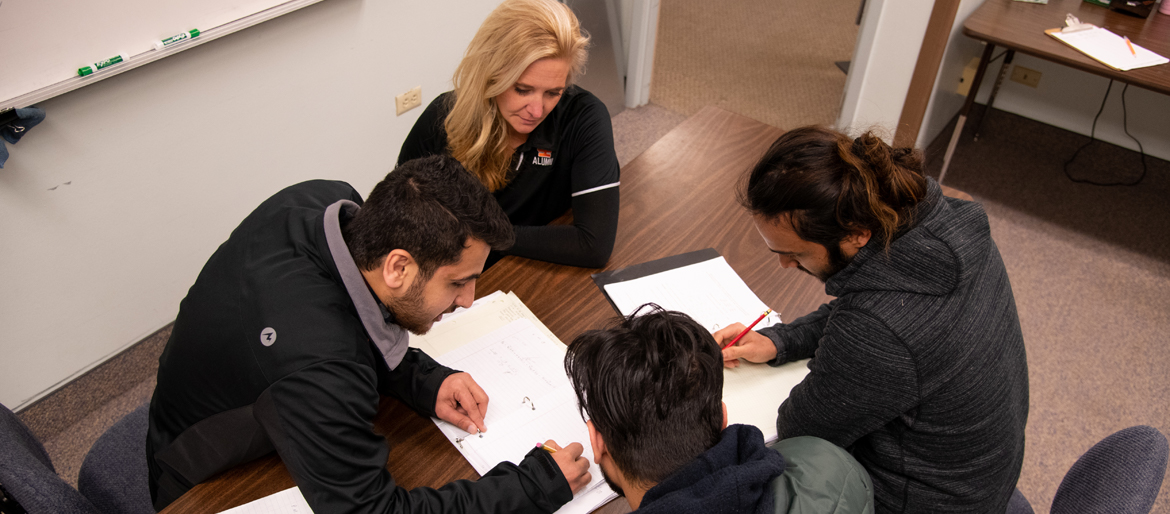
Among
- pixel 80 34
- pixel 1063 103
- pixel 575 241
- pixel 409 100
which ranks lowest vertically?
pixel 1063 103

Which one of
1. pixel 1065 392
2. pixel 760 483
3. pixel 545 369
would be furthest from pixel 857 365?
pixel 1065 392

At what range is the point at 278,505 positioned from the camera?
109 centimetres

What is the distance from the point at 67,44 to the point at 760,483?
1.99 m

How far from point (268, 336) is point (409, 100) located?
2.01 meters

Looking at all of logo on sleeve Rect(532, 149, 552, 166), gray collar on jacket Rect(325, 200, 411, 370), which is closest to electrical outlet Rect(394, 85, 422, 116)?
logo on sleeve Rect(532, 149, 552, 166)

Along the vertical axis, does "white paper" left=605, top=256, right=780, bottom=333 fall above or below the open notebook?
above

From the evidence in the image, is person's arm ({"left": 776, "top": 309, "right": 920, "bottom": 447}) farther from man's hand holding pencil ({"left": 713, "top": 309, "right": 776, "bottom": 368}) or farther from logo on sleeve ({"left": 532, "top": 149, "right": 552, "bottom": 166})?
logo on sleeve ({"left": 532, "top": 149, "right": 552, "bottom": 166})

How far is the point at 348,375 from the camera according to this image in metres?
1.05

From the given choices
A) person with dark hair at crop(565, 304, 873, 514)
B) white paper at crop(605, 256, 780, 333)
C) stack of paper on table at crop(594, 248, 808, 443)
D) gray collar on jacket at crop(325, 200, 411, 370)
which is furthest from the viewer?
white paper at crop(605, 256, 780, 333)

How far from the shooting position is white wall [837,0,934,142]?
2922 mm

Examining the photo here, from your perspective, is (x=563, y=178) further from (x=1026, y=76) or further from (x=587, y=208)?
(x=1026, y=76)

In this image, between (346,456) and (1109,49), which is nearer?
(346,456)

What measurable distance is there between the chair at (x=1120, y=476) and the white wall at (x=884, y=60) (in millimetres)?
1920

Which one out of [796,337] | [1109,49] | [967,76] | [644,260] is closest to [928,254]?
[796,337]
